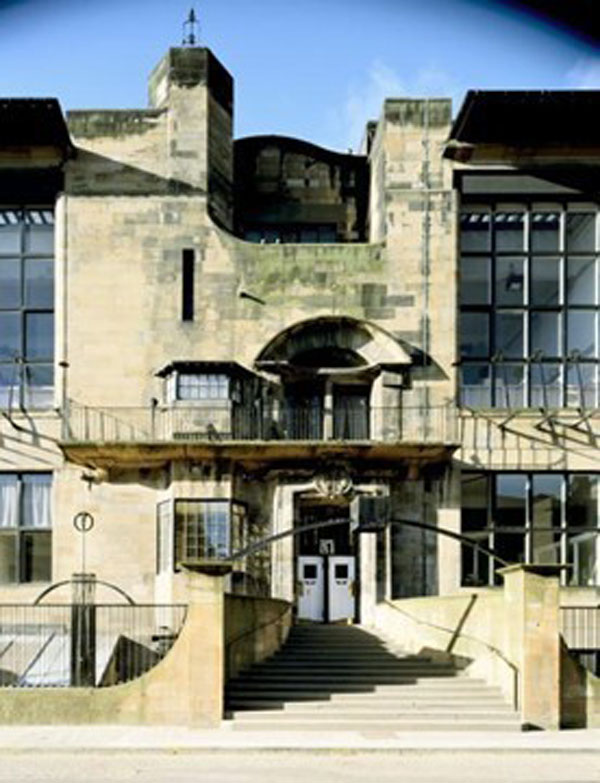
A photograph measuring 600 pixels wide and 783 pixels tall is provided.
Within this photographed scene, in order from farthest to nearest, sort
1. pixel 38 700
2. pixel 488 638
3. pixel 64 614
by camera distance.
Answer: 1. pixel 64 614
2. pixel 488 638
3. pixel 38 700

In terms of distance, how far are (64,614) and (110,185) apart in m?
12.2

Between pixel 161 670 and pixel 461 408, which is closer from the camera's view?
pixel 161 670

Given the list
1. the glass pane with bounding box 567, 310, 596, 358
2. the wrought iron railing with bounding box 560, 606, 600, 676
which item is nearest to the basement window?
the glass pane with bounding box 567, 310, 596, 358

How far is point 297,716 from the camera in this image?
792 inches

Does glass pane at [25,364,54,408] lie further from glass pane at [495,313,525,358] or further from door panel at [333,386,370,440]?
glass pane at [495,313,525,358]

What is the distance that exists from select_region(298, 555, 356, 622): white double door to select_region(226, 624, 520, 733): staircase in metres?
7.22

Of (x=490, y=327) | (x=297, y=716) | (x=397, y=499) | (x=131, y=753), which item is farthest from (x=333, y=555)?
(x=131, y=753)

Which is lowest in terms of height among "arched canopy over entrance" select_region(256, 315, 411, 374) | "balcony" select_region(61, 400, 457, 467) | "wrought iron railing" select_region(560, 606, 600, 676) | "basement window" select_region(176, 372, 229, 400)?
"wrought iron railing" select_region(560, 606, 600, 676)

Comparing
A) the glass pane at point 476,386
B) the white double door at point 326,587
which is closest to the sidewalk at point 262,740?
the glass pane at point 476,386

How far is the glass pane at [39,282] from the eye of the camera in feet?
107

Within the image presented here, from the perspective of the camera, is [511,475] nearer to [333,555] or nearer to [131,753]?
[333,555]

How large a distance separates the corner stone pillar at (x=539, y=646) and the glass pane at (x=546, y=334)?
12875 mm

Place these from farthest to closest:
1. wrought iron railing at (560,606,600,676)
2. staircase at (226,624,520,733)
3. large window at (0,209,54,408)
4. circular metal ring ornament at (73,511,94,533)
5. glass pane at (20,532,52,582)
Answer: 1. large window at (0,209,54,408)
2. glass pane at (20,532,52,582)
3. circular metal ring ornament at (73,511,94,533)
4. wrought iron railing at (560,606,600,676)
5. staircase at (226,624,520,733)

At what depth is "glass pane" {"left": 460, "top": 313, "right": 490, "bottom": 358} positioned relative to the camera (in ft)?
106
